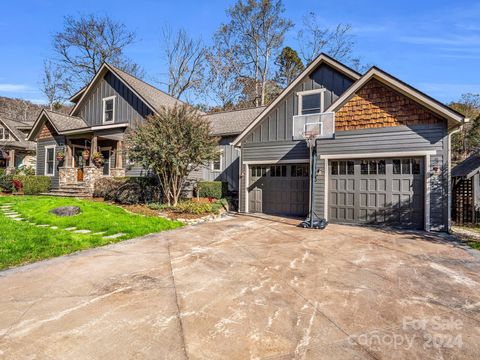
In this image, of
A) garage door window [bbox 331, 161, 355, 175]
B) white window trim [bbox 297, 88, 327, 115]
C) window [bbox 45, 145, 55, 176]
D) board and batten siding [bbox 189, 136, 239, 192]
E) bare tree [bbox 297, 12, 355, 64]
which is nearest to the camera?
garage door window [bbox 331, 161, 355, 175]

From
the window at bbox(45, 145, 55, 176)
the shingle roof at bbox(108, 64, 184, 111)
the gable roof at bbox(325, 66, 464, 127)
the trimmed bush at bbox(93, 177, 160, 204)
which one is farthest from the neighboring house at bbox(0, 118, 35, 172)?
the gable roof at bbox(325, 66, 464, 127)

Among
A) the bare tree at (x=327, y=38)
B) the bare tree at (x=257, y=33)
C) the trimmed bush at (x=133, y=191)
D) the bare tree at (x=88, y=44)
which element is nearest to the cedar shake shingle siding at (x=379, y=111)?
the trimmed bush at (x=133, y=191)

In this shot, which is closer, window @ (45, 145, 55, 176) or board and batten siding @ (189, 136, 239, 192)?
board and batten siding @ (189, 136, 239, 192)

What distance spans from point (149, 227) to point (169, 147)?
Answer: 364cm

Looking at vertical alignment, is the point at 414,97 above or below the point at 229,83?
below

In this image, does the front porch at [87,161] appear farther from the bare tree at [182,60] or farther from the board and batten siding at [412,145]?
the bare tree at [182,60]

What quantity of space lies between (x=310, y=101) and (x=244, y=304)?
9.88m

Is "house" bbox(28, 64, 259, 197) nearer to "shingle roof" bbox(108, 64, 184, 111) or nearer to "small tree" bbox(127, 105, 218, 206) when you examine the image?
"shingle roof" bbox(108, 64, 184, 111)

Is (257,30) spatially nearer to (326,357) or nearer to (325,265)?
(325,265)

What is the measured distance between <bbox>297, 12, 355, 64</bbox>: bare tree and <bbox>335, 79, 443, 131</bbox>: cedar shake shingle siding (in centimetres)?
1733

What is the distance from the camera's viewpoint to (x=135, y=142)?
34.6 ft

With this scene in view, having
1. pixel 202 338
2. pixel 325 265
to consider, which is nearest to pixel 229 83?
pixel 325 265

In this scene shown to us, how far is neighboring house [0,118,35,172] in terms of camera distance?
2166 cm

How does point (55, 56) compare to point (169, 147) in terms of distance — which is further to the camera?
point (55, 56)
